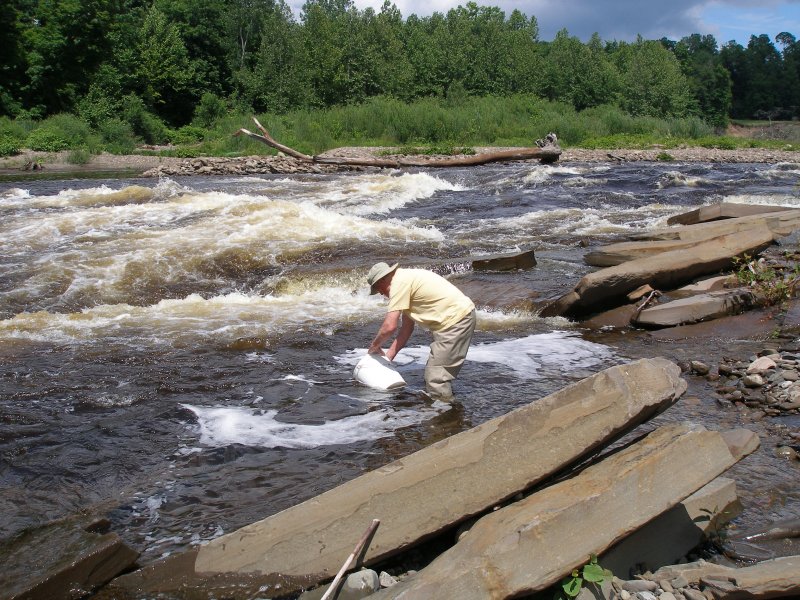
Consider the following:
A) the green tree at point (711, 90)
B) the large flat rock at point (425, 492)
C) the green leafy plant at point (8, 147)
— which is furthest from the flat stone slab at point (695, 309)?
the green tree at point (711, 90)

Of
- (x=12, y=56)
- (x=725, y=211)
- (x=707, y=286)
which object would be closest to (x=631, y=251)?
(x=707, y=286)

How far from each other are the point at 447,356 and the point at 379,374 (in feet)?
2.55

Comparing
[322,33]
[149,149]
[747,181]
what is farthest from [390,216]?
[322,33]

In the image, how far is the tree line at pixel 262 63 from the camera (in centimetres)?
4941

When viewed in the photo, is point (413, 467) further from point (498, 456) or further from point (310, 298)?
point (310, 298)

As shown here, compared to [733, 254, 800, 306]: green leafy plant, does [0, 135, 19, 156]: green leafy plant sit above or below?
above

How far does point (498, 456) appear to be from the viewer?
174 inches

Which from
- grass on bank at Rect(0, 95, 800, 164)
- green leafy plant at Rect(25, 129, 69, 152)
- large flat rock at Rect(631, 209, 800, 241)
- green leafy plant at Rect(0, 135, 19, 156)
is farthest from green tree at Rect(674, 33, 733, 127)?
large flat rock at Rect(631, 209, 800, 241)

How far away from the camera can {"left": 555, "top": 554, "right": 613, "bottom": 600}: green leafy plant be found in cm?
378

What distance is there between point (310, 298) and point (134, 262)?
3489 millimetres

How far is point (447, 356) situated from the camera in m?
7.02

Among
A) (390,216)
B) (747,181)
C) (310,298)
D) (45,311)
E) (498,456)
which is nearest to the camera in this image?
(498,456)

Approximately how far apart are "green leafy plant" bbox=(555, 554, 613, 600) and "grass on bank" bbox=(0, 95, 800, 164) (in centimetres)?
3587

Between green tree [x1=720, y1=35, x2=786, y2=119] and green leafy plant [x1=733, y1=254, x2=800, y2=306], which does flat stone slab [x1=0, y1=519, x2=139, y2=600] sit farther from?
green tree [x1=720, y1=35, x2=786, y2=119]
